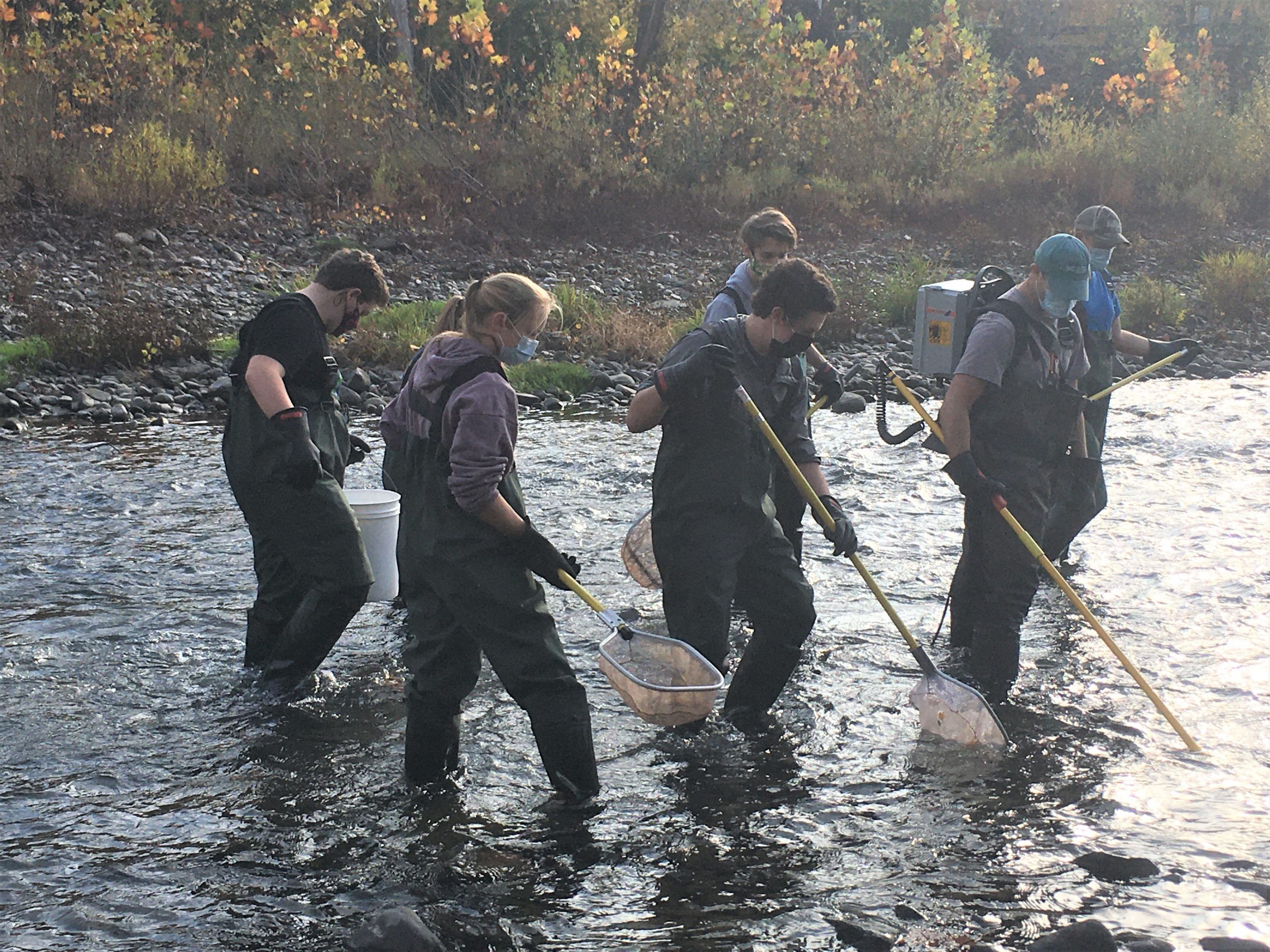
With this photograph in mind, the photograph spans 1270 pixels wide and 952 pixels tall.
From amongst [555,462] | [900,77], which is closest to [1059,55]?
[900,77]

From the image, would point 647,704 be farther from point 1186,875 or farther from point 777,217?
point 777,217

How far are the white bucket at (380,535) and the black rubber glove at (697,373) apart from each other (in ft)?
5.67

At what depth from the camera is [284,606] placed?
5281 millimetres

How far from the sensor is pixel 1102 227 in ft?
22.2

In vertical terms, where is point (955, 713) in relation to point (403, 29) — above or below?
below

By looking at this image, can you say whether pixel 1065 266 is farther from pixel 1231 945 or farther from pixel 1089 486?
pixel 1231 945

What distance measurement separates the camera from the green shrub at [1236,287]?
1494 centimetres

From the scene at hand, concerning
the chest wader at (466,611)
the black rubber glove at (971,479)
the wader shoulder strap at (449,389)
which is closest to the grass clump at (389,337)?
the black rubber glove at (971,479)

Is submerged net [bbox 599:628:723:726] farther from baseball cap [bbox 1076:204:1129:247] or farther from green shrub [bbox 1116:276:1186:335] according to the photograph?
green shrub [bbox 1116:276:1186:335]

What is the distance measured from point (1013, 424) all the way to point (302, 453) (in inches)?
102

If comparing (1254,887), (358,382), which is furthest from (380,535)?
(358,382)

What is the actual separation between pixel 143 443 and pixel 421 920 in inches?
277

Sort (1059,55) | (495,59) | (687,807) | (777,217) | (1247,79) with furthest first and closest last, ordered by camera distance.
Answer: (1059,55), (1247,79), (495,59), (777,217), (687,807)

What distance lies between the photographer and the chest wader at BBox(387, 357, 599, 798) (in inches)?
152
